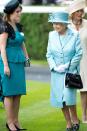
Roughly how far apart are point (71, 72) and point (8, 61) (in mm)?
896

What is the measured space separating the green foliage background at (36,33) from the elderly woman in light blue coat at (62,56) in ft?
47.8

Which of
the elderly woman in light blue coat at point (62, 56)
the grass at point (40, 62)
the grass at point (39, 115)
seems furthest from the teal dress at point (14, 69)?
the grass at point (40, 62)

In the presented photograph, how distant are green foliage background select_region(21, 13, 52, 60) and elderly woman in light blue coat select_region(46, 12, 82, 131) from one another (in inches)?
574

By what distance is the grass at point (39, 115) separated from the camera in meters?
11.4

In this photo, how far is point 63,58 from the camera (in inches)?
419

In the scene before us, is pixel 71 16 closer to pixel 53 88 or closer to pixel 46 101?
pixel 53 88

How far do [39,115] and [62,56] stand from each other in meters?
2.14

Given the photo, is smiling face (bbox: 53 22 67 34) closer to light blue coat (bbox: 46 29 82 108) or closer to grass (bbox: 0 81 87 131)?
light blue coat (bbox: 46 29 82 108)

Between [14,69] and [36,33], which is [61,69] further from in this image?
[36,33]

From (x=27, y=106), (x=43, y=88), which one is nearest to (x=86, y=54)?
(x=27, y=106)

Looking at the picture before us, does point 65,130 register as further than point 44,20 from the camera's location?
No

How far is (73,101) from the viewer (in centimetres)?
1066

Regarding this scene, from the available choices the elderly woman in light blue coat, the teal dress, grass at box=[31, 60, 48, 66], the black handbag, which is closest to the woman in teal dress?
the teal dress

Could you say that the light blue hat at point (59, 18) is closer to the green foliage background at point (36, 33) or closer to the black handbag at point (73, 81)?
the black handbag at point (73, 81)
